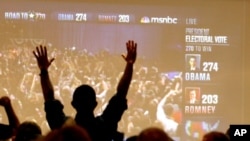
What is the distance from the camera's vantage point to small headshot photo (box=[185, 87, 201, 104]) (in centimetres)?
591

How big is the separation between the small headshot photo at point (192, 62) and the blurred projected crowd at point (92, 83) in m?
0.14

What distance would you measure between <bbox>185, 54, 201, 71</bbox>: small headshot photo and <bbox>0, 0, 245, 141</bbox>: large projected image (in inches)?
0.4

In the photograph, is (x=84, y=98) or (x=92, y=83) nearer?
(x=84, y=98)

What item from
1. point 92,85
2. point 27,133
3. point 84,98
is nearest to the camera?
point 27,133

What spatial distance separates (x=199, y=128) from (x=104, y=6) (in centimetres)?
160

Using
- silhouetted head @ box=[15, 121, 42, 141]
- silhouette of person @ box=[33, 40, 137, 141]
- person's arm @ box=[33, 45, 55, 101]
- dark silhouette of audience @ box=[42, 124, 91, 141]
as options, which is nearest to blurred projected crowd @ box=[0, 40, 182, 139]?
person's arm @ box=[33, 45, 55, 101]

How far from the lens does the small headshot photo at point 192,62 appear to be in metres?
5.93

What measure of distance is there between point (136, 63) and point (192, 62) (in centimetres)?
59

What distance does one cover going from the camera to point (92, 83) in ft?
19.2
